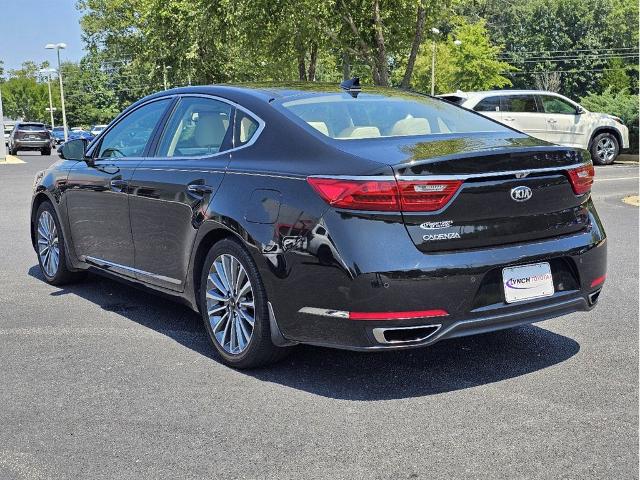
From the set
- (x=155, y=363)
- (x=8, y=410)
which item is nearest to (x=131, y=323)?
(x=155, y=363)

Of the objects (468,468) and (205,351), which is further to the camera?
(205,351)

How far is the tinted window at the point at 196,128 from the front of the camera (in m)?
4.96

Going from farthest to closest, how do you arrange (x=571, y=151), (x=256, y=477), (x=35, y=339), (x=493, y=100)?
(x=493, y=100) < (x=35, y=339) < (x=571, y=151) < (x=256, y=477)

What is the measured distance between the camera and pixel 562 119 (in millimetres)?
20969

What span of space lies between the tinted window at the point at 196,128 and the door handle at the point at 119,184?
0.39m

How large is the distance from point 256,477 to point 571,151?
2412mm

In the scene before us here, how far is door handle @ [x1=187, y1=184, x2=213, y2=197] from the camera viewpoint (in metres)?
4.71

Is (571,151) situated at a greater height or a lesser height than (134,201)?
greater

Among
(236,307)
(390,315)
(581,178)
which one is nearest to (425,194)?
(390,315)

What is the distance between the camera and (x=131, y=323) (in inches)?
224

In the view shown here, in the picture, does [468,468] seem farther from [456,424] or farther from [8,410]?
[8,410]

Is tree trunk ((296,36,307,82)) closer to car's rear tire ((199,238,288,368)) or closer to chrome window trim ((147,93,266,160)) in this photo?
chrome window trim ((147,93,266,160))

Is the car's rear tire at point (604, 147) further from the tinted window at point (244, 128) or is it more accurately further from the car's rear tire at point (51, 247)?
the tinted window at point (244, 128)

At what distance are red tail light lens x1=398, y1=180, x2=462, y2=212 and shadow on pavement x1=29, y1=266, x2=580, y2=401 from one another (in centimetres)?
96
